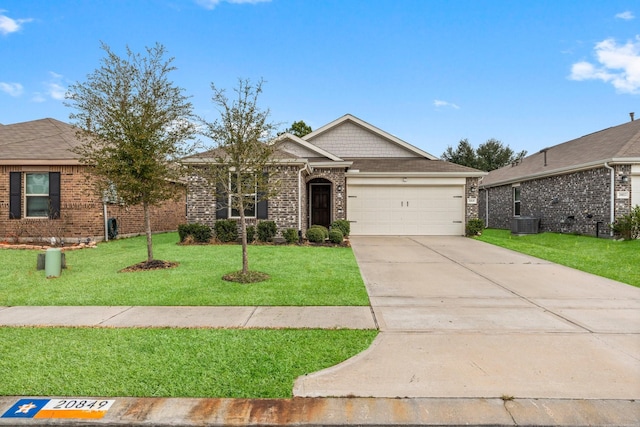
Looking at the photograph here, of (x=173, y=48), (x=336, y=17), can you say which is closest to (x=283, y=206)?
(x=173, y=48)

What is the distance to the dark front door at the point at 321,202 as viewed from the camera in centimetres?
1614

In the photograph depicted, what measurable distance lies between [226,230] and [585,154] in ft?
51.2

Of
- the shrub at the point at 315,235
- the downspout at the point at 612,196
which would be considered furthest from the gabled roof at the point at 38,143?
the downspout at the point at 612,196

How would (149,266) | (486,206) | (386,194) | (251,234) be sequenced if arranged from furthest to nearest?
(486,206)
(386,194)
(251,234)
(149,266)

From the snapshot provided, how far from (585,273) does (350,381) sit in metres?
7.38

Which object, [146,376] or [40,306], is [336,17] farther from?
[146,376]

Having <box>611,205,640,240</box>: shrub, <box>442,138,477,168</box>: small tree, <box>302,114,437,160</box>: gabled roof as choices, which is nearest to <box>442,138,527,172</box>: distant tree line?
<box>442,138,477,168</box>: small tree

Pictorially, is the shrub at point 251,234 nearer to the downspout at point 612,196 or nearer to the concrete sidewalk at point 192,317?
the concrete sidewalk at point 192,317

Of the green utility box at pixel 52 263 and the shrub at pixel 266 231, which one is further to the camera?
the shrub at pixel 266 231

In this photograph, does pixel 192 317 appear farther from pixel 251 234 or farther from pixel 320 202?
pixel 320 202

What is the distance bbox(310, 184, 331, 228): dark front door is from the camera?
1614 centimetres

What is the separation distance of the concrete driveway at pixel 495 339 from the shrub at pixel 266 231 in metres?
5.62

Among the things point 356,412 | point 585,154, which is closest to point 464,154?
point 585,154

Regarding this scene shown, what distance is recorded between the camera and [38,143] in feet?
43.7
